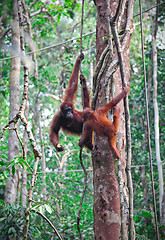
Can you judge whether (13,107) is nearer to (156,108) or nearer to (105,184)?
(156,108)

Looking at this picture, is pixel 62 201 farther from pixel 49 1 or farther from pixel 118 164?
pixel 49 1

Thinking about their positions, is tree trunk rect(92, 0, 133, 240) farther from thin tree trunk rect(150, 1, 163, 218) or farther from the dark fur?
thin tree trunk rect(150, 1, 163, 218)

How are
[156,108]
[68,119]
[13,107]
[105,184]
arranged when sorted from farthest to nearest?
[156,108] → [13,107] → [68,119] → [105,184]

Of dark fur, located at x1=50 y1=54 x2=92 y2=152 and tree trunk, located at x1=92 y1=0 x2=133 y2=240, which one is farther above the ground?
dark fur, located at x1=50 y1=54 x2=92 y2=152

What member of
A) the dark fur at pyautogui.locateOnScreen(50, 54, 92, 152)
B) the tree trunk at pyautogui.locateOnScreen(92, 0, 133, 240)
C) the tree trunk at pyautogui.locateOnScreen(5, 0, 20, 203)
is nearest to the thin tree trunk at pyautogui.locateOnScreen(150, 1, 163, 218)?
the dark fur at pyautogui.locateOnScreen(50, 54, 92, 152)

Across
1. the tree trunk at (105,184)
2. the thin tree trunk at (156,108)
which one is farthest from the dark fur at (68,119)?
the tree trunk at (105,184)

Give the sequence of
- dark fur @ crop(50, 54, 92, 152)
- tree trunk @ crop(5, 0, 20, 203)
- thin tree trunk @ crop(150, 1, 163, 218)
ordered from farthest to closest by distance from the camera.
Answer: thin tree trunk @ crop(150, 1, 163, 218) < tree trunk @ crop(5, 0, 20, 203) < dark fur @ crop(50, 54, 92, 152)

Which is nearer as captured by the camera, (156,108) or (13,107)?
(13,107)

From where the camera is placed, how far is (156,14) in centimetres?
471

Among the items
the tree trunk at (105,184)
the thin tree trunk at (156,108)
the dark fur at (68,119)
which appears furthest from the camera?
the thin tree trunk at (156,108)

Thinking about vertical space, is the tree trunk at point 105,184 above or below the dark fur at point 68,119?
below

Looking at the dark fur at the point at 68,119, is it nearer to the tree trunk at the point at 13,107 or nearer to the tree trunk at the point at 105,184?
the tree trunk at the point at 13,107

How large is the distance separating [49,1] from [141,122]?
345 cm

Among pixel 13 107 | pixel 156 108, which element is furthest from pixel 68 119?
pixel 156 108
